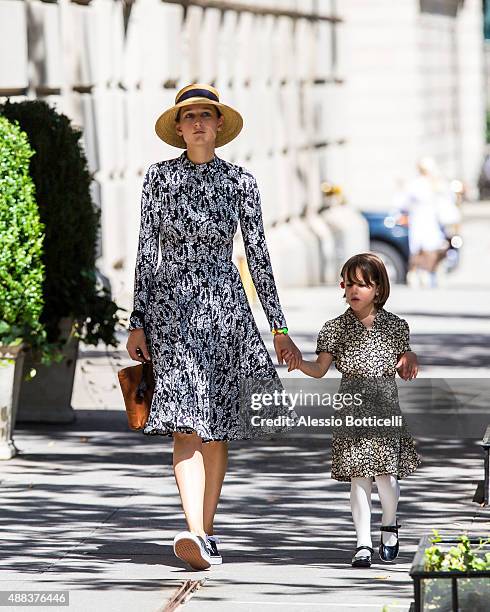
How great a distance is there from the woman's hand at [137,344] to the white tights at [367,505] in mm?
960

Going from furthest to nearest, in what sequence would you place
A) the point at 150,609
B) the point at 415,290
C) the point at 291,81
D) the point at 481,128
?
the point at 481,128
the point at 291,81
the point at 415,290
the point at 150,609

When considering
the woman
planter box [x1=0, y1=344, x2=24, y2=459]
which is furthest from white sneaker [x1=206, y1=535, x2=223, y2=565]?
planter box [x1=0, y1=344, x2=24, y2=459]

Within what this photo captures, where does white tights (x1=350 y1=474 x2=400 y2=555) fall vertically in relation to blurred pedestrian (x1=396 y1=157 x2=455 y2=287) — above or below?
below

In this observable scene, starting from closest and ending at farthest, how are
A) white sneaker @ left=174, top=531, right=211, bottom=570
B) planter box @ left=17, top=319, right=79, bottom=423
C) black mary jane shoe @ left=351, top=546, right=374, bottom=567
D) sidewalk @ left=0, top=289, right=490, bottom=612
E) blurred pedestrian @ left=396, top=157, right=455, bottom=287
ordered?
sidewalk @ left=0, top=289, right=490, bottom=612
white sneaker @ left=174, top=531, right=211, bottom=570
black mary jane shoe @ left=351, top=546, right=374, bottom=567
planter box @ left=17, top=319, right=79, bottom=423
blurred pedestrian @ left=396, top=157, right=455, bottom=287

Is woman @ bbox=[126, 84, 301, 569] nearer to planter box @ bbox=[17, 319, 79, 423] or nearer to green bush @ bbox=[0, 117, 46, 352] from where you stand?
green bush @ bbox=[0, 117, 46, 352]

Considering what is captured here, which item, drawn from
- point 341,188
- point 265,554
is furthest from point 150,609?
point 341,188

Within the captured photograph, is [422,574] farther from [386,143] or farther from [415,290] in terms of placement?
[386,143]

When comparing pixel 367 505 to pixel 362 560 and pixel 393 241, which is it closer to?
pixel 362 560

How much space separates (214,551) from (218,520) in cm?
95

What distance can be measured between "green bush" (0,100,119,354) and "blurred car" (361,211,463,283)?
46.6ft

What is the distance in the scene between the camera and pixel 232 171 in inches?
301

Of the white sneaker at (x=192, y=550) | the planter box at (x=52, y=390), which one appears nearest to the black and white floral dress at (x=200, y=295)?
the white sneaker at (x=192, y=550)

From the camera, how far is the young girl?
7.50 m

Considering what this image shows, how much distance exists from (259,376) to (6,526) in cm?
148
